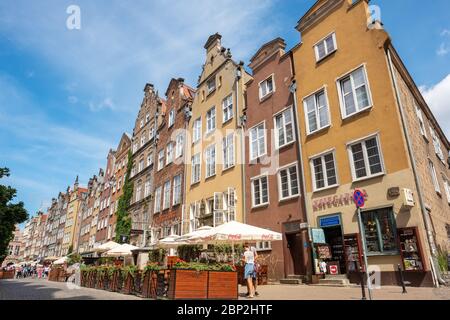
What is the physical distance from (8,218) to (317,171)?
65.5 feet

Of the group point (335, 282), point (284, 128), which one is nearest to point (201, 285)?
point (335, 282)

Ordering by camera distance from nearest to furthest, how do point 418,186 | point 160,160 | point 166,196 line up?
1. point 418,186
2. point 166,196
3. point 160,160

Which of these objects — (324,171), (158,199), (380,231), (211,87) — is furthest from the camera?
(158,199)

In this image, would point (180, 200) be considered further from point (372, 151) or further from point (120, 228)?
point (372, 151)

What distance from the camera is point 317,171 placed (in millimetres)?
15578

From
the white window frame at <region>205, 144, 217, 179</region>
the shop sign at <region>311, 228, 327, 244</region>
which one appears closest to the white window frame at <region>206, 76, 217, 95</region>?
the white window frame at <region>205, 144, 217, 179</region>

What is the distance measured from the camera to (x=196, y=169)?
25.6 metres

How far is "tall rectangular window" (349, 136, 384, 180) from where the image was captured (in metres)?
13.1

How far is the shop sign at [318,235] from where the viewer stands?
1401 centimetres

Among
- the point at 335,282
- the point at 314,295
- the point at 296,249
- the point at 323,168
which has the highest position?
the point at 323,168

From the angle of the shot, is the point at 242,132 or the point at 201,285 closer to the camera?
the point at 201,285

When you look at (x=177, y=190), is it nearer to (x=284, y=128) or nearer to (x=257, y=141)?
(x=257, y=141)

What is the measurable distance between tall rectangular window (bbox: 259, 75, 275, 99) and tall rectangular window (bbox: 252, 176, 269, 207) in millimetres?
5280

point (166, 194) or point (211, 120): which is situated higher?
point (211, 120)
